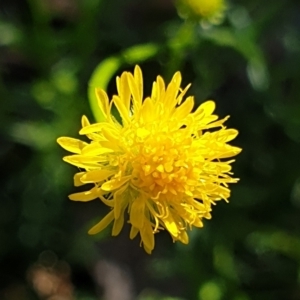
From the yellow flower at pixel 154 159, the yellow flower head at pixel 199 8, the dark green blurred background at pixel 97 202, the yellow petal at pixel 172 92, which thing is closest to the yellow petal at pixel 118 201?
the yellow flower at pixel 154 159

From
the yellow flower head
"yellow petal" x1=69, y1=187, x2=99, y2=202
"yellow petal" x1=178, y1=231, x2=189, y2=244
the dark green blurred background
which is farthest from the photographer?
the dark green blurred background

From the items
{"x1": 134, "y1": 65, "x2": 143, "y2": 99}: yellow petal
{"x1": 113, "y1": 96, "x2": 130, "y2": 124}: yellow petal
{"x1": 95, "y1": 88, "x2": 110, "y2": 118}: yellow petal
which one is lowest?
{"x1": 113, "y1": 96, "x2": 130, "y2": 124}: yellow petal

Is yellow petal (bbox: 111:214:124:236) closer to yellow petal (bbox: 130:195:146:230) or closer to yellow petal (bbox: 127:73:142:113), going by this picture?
yellow petal (bbox: 130:195:146:230)

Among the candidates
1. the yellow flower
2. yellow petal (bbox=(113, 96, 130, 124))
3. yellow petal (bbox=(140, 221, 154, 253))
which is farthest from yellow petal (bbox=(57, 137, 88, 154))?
yellow petal (bbox=(140, 221, 154, 253))

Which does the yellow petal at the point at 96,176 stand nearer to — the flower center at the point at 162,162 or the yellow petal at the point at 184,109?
the flower center at the point at 162,162

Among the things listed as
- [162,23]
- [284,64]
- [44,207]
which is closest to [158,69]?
[162,23]

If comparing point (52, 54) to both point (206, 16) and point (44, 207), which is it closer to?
point (44, 207)
